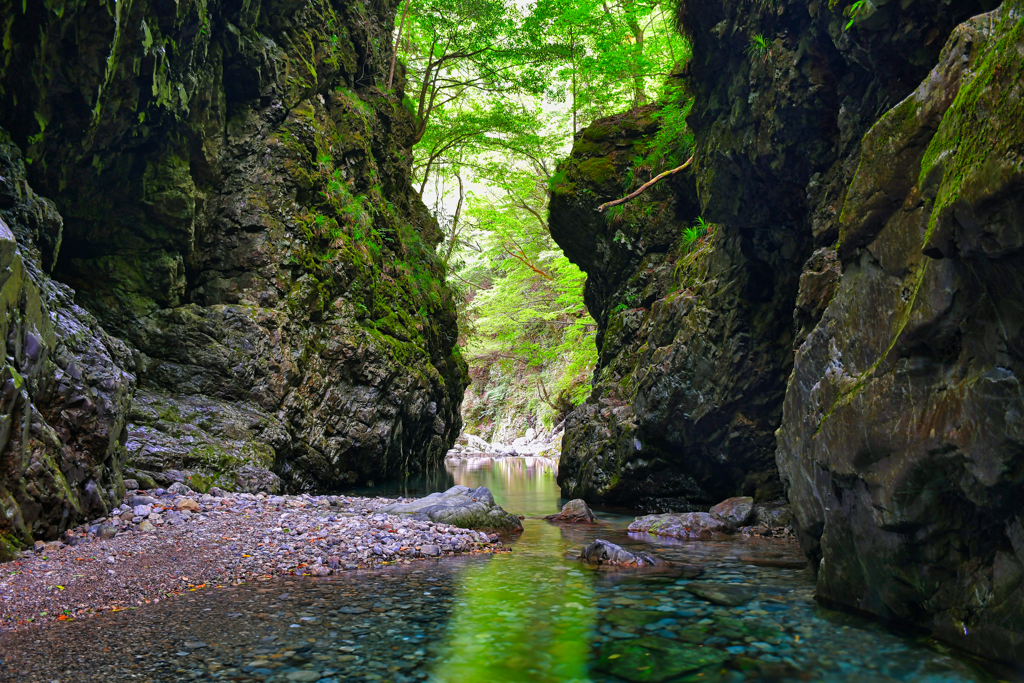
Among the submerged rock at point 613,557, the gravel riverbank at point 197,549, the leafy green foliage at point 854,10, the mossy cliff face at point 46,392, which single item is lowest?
the submerged rock at point 613,557

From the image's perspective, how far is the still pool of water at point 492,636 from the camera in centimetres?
339

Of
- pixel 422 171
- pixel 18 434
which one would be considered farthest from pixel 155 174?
pixel 422 171

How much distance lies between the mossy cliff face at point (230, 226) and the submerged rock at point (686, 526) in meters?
5.31

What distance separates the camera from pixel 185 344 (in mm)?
9688

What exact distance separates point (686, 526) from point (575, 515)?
5.92 feet

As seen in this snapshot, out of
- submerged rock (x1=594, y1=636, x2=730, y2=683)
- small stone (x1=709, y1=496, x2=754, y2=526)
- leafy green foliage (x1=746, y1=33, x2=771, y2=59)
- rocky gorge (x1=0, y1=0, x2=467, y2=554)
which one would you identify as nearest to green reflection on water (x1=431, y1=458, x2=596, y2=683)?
submerged rock (x1=594, y1=636, x2=730, y2=683)

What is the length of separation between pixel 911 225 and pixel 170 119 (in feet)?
31.1

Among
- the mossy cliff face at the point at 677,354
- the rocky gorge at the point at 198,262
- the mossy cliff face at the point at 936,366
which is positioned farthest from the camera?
the mossy cliff face at the point at 677,354

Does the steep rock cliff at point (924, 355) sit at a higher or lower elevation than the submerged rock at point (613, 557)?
higher

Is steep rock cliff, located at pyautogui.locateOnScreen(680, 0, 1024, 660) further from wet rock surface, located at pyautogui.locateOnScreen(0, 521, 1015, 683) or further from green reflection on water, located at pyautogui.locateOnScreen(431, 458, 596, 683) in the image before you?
green reflection on water, located at pyautogui.locateOnScreen(431, 458, 596, 683)

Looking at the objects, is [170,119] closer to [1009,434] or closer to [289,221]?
[289,221]

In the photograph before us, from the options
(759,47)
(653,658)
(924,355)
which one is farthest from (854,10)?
(653,658)

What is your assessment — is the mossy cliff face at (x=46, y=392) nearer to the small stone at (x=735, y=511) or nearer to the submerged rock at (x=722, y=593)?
the submerged rock at (x=722, y=593)

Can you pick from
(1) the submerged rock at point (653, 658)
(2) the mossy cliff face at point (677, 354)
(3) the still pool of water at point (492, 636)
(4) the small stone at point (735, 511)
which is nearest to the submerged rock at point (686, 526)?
(4) the small stone at point (735, 511)
